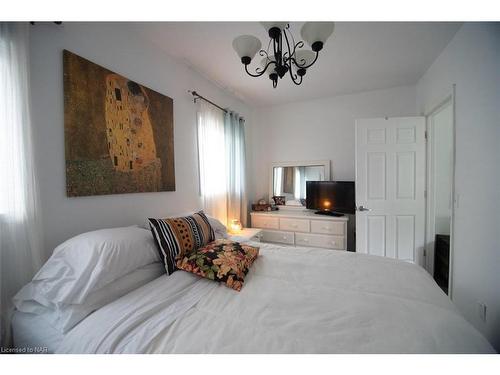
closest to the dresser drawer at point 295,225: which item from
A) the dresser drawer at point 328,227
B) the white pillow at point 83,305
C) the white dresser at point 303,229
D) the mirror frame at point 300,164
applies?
the white dresser at point 303,229

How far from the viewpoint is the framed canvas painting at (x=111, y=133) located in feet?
4.20

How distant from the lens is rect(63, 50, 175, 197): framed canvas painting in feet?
4.20

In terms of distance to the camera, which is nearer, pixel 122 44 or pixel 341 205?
pixel 122 44

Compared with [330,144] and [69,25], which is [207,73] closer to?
[69,25]

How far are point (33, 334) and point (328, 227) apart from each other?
2840 millimetres

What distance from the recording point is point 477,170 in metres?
1.48

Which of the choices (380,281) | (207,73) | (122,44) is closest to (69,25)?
(122,44)

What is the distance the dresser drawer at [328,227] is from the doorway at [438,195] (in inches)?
39.9

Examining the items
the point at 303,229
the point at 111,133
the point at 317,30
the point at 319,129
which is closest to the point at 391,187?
the point at 303,229

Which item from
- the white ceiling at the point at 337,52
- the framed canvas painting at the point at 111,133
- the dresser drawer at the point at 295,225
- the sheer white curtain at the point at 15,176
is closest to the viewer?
the sheer white curtain at the point at 15,176

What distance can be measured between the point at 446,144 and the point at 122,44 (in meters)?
3.93

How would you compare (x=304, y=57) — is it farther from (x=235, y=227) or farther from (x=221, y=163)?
(x=235, y=227)

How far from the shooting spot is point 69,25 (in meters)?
1.29

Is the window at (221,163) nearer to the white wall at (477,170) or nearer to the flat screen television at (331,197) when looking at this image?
the flat screen television at (331,197)
